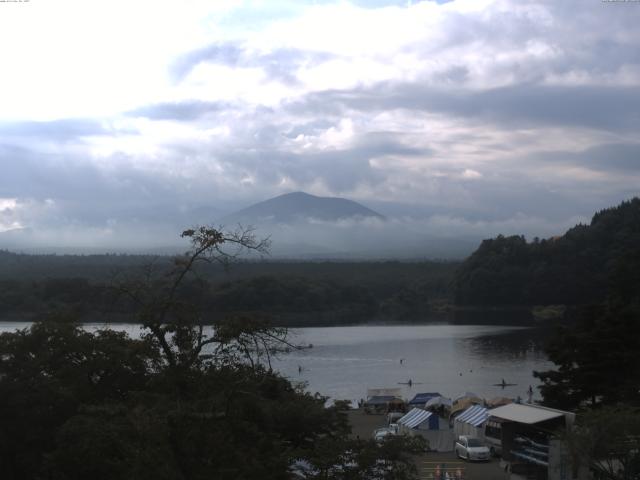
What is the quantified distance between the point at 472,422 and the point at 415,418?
113 cm

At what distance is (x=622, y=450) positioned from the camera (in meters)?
9.08

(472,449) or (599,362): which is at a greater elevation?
(599,362)

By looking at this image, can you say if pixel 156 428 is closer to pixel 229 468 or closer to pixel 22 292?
pixel 229 468

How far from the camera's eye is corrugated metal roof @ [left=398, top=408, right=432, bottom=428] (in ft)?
49.4

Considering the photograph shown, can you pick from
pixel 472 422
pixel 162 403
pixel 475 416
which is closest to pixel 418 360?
pixel 475 416

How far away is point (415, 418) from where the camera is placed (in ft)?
51.0

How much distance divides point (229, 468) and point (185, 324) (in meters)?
1.50

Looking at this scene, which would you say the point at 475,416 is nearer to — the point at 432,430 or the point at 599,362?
the point at 432,430

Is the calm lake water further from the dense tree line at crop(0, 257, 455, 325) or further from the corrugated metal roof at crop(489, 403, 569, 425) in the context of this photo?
the corrugated metal roof at crop(489, 403, 569, 425)

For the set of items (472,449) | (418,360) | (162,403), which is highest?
(162,403)

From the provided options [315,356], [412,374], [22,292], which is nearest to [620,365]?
[412,374]

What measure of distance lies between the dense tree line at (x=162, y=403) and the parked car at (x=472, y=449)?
6115 mm

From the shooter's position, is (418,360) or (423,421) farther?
(418,360)

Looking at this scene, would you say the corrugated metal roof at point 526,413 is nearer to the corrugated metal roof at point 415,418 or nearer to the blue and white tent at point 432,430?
the blue and white tent at point 432,430
